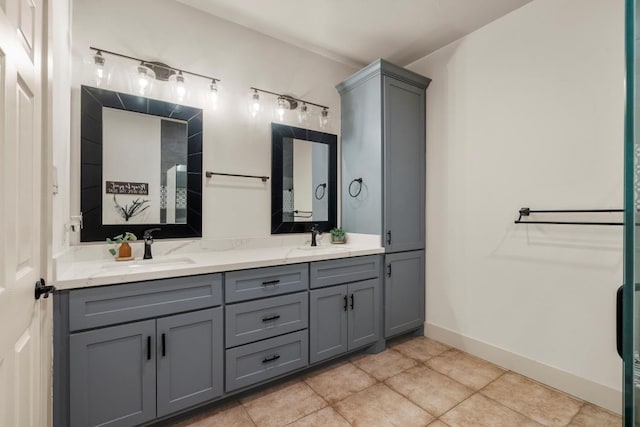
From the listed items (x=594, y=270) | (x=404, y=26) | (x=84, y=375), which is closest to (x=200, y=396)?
(x=84, y=375)

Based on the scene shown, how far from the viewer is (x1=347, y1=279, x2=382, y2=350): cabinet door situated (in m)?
2.42

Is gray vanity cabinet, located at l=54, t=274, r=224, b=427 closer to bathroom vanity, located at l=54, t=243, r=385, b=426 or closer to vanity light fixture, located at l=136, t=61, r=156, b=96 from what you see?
bathroom vanity, located at l=54, t=243, r=385, b=426

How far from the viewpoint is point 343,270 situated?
2377 mm

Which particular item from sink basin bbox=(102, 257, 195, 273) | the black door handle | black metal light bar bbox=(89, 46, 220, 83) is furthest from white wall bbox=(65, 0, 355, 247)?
the black door handle

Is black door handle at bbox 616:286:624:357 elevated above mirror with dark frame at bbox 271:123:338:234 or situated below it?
below

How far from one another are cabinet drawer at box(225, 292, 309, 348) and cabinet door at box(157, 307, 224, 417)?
0.08m

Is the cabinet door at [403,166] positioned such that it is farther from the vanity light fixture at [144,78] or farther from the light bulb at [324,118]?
the vanity light fixture at [144,78]

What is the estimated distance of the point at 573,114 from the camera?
2.00 meters

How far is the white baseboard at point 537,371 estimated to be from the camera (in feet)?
6.03

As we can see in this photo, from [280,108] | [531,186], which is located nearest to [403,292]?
[531,186]

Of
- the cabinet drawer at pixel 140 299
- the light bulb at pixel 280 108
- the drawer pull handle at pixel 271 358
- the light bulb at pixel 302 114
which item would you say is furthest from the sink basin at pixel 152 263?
the light bulb at pixel 302 114

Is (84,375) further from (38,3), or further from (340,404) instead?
(38,3)

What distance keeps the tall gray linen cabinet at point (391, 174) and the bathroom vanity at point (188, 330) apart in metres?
0.48

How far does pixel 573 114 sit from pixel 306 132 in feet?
6.67
